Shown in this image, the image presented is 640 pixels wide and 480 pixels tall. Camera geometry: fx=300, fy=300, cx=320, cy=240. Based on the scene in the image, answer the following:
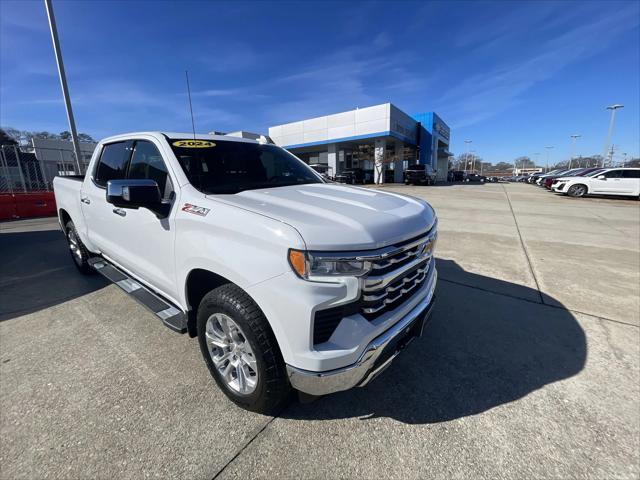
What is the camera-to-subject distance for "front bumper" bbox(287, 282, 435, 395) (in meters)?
1.59

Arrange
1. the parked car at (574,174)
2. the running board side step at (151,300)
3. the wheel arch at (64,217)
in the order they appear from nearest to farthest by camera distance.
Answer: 1. the running board side step at (151,300)
2. the wheel arch at (64,217)
3. the parked car at (574,174)

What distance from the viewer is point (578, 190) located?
17312 millimetres

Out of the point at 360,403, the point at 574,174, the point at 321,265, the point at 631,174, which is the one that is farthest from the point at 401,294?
the point at 574,174

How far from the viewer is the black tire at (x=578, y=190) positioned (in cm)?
1714

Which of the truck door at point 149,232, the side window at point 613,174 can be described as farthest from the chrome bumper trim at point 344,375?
the side window at point 613,174

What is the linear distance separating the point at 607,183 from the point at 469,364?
2065 cm

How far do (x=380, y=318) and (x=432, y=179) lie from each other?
1209 inches

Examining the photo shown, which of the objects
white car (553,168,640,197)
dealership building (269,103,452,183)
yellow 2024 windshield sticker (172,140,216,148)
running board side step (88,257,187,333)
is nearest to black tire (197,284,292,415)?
running board side step (88,257,187,333)

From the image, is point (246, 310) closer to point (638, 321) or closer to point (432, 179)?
point (638, 321)

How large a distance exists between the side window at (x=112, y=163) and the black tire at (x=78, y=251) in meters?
1.23

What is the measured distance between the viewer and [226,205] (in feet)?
6.15

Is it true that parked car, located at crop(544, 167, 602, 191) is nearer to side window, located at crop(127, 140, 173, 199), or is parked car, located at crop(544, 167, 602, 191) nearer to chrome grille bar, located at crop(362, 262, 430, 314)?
chrome grille bar, located at crop(362, 262, 430, 314)

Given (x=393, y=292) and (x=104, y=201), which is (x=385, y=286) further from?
(x=104, y=201)

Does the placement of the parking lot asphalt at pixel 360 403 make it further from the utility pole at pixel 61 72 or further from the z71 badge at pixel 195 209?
the utility pole at pixel 61 72
